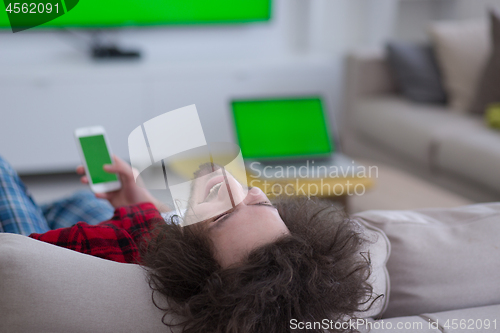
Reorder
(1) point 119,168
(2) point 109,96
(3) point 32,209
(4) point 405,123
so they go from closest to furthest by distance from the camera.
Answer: (3) point 32,209
(1) point 119,168
(4) point 405,123
(2) point 109,96

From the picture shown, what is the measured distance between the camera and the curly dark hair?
1.95ft

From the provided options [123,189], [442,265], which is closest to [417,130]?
[123,189]

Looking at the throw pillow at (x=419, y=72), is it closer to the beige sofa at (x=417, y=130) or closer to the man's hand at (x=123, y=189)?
the beige sofa at (x=417, y=130)

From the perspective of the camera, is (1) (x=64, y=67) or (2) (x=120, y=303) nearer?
(2) (x=120, y=303)

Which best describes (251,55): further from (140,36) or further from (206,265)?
(206,265)

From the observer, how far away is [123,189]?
4.25ft

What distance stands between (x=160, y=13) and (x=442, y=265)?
8.68 ft

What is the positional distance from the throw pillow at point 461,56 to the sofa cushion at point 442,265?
73.6 inches

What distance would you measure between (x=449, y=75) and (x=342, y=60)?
73cm

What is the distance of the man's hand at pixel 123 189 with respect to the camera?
124cm

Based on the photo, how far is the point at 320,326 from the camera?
1.99ft

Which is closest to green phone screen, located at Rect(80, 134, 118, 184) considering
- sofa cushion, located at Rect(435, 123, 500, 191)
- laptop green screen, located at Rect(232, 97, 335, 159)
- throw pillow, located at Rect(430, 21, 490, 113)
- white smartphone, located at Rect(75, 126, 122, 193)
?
white smartphone, located at Rect(75, 126, 122, 193)

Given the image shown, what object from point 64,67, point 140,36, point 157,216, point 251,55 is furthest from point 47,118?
point 157,216

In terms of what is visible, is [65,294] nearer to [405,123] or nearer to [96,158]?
[96,158]
